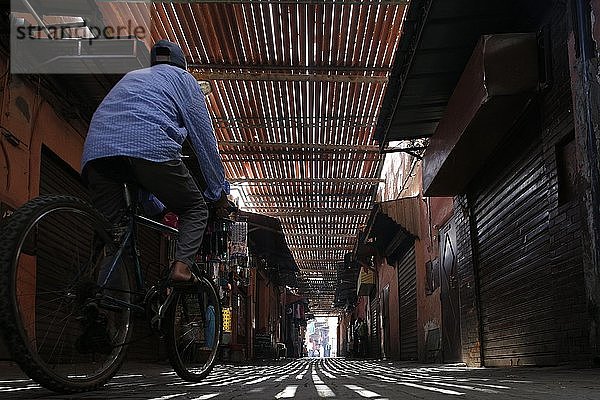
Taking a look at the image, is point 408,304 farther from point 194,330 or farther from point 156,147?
point 156,147

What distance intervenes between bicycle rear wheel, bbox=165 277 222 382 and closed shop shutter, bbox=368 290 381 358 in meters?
18.2

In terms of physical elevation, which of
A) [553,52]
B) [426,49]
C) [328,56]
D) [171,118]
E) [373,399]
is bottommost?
[373,399]

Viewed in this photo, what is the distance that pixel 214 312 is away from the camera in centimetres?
420

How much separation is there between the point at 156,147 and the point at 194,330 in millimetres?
1502

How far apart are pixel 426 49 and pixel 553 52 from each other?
142 centimetres

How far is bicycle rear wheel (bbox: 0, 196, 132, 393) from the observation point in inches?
92.4

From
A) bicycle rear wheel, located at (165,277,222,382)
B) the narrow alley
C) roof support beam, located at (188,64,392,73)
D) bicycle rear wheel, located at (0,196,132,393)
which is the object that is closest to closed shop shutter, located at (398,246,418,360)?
the narrow alley

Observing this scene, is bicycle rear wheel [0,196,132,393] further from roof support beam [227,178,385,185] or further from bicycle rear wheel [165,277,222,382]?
roof support beam [227,178,385,185]

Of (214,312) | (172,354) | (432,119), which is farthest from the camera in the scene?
(432,119)

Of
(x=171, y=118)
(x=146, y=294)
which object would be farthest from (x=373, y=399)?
(x=171, y=118)

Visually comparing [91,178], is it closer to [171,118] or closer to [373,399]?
[171,118]

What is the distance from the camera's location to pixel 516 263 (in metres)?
7.38

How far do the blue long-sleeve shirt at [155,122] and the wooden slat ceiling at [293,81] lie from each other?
463cm

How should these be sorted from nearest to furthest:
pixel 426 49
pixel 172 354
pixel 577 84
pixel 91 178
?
pixel 91 178 < pixel 172 354 < pixel 577 84 < pixel 426 49
